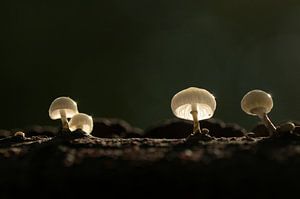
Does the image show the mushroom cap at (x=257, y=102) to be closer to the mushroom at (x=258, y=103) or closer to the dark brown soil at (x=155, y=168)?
the mushroom at (x=258, y=103)

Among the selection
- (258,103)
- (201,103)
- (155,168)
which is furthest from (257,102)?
(155,168)

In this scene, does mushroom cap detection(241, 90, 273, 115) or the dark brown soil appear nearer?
the dark brown soil

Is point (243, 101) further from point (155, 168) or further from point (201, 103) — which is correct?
point (155, 168)

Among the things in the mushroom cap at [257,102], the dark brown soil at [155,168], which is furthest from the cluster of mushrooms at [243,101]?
the dark brown soil at [155,168]

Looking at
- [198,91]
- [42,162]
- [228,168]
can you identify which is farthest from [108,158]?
[198,91]

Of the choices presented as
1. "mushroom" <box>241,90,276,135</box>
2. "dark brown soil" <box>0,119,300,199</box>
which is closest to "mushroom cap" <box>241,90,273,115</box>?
"mushroom" <box>241,90,276,135</box>

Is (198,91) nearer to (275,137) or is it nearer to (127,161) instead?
(275,137)

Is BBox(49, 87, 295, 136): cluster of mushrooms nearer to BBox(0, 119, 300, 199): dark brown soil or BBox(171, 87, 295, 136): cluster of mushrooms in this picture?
BBox(171, 87, 295, 136): cluster of mushrooms

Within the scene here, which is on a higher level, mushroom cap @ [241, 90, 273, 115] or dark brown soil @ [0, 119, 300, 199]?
mushroom cap @ [241, 90, 273, 115]
